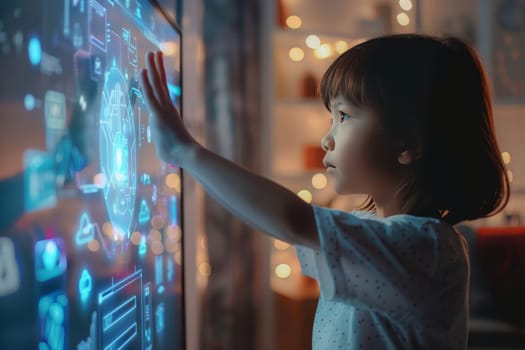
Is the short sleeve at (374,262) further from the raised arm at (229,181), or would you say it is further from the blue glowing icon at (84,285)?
the blue glowing icon at (84,285)

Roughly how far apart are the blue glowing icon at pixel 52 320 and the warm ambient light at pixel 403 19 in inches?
124

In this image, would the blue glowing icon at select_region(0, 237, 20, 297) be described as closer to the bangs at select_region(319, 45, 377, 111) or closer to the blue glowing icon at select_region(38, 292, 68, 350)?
the blue glowing icon at select_region(38, 292, 68, 350)

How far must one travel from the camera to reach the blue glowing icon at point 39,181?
0.58m

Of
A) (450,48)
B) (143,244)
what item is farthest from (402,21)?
(143,244)

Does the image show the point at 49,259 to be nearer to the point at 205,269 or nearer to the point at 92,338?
the point at 92,338

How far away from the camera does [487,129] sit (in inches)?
39.0

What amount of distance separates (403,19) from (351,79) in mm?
2690

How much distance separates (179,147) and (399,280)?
0.36m

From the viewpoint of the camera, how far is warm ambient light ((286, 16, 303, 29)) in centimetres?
331

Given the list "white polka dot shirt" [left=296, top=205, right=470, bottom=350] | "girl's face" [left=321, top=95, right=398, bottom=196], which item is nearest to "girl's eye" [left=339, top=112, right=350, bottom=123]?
"girl's face" [left=321, top=95, right=398, bottom=196]

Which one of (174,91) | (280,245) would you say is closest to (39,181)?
(174,91)

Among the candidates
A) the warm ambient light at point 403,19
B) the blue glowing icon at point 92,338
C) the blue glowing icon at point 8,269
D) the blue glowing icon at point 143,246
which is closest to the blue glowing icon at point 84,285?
the blue glowing icon at point 92,338

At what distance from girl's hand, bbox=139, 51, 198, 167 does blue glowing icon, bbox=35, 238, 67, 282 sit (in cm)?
20

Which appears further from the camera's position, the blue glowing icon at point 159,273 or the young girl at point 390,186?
the blue glowing icon at point 159,273
